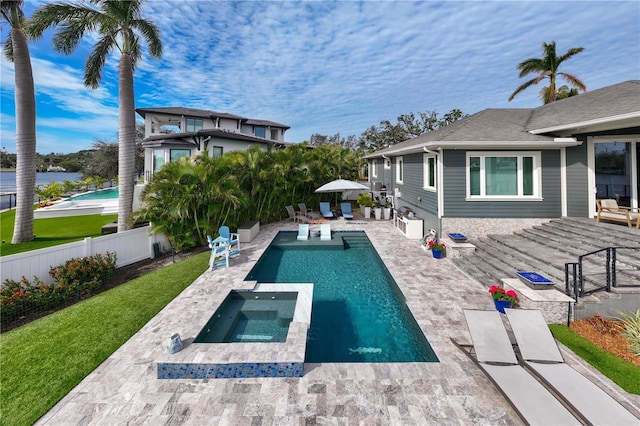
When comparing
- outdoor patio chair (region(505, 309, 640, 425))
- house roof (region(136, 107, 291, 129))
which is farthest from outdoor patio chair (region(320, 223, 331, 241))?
house roof (region(136, 107, 291, 129))

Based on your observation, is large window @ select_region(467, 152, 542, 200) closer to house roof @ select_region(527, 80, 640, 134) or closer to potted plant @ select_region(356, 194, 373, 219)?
house roof @ select_region(527, 80, 640, 134)

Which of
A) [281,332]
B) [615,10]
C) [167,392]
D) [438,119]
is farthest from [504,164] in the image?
[438,119]

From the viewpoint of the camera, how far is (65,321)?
20.6ft

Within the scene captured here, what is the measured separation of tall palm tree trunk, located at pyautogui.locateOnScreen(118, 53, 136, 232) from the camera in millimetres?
13000

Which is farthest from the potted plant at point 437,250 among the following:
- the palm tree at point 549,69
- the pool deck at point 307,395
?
the palm tree at point 549,69

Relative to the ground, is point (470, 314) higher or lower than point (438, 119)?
lower

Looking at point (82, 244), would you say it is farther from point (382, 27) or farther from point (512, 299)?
point (382, 27)

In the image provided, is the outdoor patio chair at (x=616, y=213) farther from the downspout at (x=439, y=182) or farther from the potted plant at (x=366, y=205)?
the potted plant at (x=366, y=205)

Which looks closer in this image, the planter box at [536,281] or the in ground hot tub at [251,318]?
the in ground hot tub at [251,318]

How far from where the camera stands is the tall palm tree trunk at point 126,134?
1300 cm

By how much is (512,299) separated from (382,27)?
42.6 ft

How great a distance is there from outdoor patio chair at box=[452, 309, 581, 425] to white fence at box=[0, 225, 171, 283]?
10.4m

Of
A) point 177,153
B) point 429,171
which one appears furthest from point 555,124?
point 177,153

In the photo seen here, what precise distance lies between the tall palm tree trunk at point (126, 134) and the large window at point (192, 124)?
63.9ft
